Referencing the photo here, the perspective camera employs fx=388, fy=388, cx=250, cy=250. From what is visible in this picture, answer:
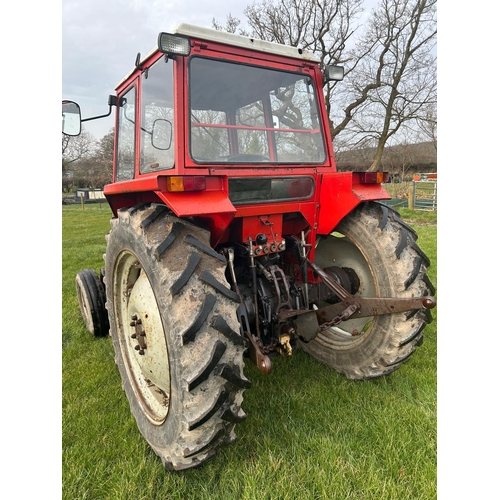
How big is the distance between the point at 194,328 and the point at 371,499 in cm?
121

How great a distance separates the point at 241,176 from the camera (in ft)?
7.81

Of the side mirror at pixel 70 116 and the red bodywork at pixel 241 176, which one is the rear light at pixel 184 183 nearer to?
the red bodywork at pixel 241 176

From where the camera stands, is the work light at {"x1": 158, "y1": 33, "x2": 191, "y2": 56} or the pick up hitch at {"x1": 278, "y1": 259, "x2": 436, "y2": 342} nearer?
the work light at {"x1": 158, "y1": 33, "x2": 191, "y2": 56}

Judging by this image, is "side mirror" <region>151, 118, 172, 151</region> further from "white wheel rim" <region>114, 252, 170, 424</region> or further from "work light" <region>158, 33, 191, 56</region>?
"white wheel rim" <region>114, 252, 170, 424</region>

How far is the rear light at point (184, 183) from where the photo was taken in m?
1.96

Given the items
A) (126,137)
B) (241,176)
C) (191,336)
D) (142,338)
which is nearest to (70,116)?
(126,137)

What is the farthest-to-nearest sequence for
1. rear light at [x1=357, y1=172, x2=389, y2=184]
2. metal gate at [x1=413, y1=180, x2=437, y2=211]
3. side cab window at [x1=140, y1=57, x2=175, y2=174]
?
metal gate at [x1=413, y1=180, x2=437, y2=211]
rear light at [x1=357, y1=172, x2=389, y2=184]
side cab window at [x1=140, y1=57, x2=175, y2=174]

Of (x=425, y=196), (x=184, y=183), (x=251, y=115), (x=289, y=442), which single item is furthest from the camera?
(x=425, y=196)

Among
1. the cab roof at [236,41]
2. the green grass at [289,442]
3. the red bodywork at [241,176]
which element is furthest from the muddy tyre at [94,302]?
the cab roof at [236,41]

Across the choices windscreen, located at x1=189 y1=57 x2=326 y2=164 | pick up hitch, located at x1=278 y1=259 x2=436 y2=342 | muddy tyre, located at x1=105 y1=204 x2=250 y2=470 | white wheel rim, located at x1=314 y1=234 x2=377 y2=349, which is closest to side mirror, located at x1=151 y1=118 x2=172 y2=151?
windscreen, located at x1=189 y1=57 x2=326 y2=164

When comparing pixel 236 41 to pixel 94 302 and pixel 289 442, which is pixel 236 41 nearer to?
pixel 289 442

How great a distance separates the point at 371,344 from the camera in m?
2.73

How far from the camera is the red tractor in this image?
6.25 feet

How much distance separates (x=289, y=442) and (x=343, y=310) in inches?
34.3
